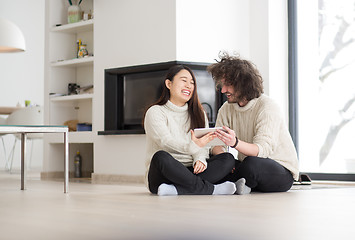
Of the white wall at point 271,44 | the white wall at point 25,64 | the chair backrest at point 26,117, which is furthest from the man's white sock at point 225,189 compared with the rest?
the white wall at point 25,64

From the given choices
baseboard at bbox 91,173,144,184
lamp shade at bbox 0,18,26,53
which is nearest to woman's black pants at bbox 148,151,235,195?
baseboard at bbox 91,173,144,184

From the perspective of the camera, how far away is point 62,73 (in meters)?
6.56

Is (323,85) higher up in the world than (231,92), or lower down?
higher up

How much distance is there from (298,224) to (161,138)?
1.51m

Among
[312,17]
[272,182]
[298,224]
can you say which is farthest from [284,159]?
[312,17]

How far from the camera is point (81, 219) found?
2.29 metres

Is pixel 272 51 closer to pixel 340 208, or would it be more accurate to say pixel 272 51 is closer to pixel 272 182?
pixel 272 182

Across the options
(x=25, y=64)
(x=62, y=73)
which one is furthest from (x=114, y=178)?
(x=25, y=64)

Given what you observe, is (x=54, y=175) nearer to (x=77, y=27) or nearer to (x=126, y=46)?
(x=77, y=27)

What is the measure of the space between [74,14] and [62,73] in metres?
0.69

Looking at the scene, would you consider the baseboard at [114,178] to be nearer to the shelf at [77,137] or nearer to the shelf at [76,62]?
the shelf at [77,137]

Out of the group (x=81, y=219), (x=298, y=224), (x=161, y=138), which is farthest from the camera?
(x=161, y=138)

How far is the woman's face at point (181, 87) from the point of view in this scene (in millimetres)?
3641

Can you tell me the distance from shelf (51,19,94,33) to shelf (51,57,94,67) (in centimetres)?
36
